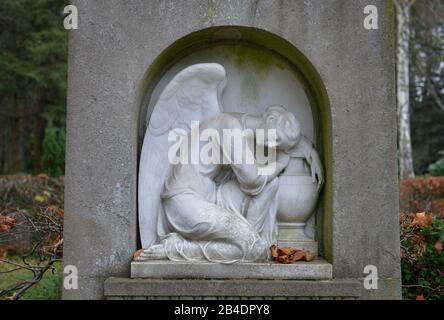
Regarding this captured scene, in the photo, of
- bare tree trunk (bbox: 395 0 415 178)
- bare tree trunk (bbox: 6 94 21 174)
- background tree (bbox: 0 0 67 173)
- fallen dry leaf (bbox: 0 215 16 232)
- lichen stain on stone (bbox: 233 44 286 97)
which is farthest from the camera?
bare tree trunk (bbox: 6 94 21 174)

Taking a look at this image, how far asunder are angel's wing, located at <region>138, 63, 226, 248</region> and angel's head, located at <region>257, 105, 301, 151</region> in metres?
0.35

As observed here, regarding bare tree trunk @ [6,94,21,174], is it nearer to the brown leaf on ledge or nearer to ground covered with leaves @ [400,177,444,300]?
ground covered with leaves @ [400,177,444,300]

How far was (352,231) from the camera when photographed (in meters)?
3.18

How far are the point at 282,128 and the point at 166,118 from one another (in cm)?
76

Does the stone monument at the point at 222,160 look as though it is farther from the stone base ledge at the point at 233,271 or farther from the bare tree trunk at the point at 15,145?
the bare tree trunk at the point at 15,145

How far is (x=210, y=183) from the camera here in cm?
336

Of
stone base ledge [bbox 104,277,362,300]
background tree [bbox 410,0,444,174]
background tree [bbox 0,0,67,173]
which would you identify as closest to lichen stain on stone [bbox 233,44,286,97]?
stone base ledge [bbox 104,277,362,300]

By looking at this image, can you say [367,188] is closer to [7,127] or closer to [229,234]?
[229,234]

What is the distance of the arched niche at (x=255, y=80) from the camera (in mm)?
3480

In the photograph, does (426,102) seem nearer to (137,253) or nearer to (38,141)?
(38,141)

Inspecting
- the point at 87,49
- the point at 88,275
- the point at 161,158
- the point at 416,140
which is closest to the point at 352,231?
the point at 161,158

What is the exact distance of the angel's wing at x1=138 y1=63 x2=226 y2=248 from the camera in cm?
335

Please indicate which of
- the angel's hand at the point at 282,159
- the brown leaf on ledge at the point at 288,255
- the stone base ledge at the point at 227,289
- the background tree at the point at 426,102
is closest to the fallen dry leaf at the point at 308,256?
the brown leaf on ledge at the point at 288,255

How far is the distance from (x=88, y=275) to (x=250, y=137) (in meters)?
1.32
